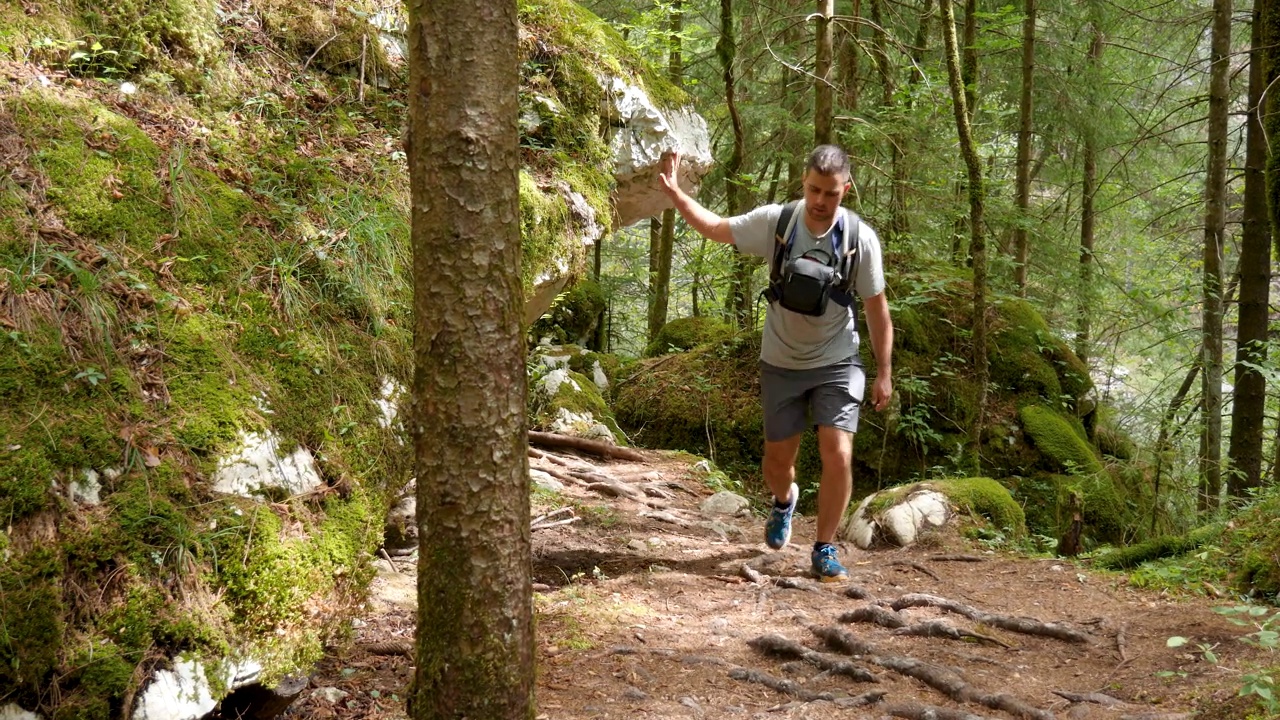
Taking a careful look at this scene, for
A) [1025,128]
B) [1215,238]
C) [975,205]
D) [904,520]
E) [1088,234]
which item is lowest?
[904,520]

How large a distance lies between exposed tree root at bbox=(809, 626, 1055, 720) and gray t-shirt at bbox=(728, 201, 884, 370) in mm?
1574

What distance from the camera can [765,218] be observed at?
182 inches

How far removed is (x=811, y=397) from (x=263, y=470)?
3009 mm

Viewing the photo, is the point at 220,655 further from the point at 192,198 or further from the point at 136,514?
the point at 192,198

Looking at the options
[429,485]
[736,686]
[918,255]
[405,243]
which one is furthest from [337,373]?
[918,255]

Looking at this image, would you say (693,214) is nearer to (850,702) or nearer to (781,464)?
(781,464)

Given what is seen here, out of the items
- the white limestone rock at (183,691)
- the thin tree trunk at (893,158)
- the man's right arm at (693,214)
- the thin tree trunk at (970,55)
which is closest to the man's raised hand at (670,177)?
the man's right arm at (693,214)

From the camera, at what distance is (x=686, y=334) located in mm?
12453

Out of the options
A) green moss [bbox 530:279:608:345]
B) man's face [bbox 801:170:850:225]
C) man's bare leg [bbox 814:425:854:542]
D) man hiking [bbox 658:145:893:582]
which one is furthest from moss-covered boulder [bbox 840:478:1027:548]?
green moss [bbox 530:279:608:345]

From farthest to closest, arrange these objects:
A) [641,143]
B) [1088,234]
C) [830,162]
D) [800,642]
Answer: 1. [1088,234]
2. [641,143]
3. [830,162]
4. [800,642]

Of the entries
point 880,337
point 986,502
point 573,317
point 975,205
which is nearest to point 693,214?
point 880,337

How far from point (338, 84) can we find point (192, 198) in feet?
6.25

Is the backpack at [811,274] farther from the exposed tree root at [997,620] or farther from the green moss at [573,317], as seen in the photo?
the green moss at [573,317]

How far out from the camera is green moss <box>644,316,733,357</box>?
1228 cm
